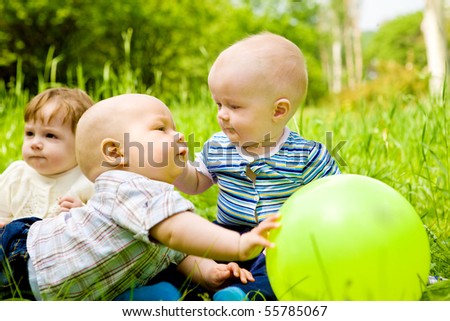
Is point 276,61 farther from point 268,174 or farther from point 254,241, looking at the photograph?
point 254,241

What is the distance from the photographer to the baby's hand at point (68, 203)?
2615mm

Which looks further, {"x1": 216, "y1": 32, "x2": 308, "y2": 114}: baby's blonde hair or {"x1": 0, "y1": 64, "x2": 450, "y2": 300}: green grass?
{"x1": 0, "y1": 64, "x2": 450, "y2": 300}: green grass

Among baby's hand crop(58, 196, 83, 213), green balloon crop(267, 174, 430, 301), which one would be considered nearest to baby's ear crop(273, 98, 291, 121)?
green balloon crop(267, 174, 430, 301)

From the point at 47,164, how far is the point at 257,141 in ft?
3.70

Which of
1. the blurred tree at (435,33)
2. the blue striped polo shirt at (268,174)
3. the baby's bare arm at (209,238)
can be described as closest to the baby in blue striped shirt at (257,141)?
the blue striped polo shirt at (268,174)

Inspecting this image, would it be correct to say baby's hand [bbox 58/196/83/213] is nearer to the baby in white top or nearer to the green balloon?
the baby in white top

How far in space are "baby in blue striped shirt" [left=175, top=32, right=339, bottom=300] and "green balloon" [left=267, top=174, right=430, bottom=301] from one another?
44 cm

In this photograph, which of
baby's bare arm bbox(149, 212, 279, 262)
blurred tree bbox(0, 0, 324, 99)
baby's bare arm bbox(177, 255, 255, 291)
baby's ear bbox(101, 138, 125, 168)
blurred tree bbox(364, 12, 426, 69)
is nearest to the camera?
baby's bare arm bbox(149, 212, 279, 262)

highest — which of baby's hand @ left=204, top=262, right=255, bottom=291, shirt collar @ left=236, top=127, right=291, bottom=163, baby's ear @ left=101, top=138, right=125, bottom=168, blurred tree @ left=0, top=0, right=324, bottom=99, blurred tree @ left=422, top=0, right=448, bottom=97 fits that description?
blurred tree @ left=0, top=0, right=324, bottom=99

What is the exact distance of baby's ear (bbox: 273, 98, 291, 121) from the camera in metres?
2.36

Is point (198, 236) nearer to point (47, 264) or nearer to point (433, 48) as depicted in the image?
point (47, 264)

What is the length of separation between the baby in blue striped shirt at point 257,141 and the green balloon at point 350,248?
435 mm

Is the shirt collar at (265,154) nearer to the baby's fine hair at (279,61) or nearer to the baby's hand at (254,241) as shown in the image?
the baby's fine hair at (279,61)
